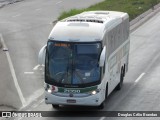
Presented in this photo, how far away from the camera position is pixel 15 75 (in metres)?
28.9

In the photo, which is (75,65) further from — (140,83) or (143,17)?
(143,17)

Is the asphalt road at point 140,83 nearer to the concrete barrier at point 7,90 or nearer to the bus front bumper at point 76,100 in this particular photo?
the bus front bumper at point 76,100

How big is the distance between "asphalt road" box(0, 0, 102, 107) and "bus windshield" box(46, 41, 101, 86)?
3.54 meters

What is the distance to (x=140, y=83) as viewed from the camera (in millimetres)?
27656

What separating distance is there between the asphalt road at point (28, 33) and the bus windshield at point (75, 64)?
354 centimetres

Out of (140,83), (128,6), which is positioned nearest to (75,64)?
(140,83)

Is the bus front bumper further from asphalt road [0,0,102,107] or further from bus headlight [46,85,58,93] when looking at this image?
asphalt road [0,0,102,107]

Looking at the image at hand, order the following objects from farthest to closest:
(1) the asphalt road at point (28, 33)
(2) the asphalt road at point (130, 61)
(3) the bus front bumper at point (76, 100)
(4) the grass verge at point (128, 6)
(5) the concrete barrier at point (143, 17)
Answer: (4) the grass verge at point (128, 6)
(5) the concrete barrier at point (143, 17)
(1) the asphalt road at point (28, 33)
(2) the asphalt road at point (130, 61)
(3) the bus front bumper at point (76, 100)

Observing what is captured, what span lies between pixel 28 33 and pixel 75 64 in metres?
23.1

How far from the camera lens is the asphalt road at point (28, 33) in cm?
2778

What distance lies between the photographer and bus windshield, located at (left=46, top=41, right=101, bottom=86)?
20953 millimetres

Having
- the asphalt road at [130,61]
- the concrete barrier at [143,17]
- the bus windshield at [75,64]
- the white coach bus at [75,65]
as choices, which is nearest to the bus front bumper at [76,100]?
the white coach bus at [75,65]

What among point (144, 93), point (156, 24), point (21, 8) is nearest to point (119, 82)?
point (144, 93)

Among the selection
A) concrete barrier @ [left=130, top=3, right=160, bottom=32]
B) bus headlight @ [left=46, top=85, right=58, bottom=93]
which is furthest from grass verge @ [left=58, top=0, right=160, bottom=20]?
bus headlight @ [left=46, top=85, right=58, bottom=93]
